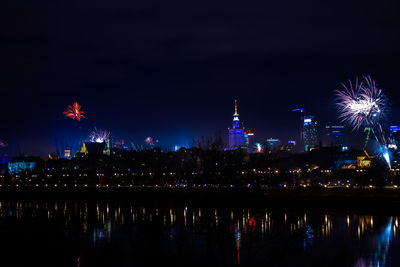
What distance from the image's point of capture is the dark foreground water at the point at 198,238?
17062mm

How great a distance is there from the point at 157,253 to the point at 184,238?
9.60ft

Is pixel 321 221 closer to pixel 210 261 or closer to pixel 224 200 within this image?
pixel 224 200

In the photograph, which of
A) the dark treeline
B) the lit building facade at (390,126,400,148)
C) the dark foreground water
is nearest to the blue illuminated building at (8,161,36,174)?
the dark treeline

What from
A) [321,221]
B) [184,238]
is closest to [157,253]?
[184,238]

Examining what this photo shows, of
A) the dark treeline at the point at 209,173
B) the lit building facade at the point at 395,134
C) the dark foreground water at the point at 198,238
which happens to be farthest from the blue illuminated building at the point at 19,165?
the lit building facade at the point at 395,134

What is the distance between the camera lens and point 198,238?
20453mm

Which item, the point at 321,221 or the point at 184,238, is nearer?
the point at 184,238

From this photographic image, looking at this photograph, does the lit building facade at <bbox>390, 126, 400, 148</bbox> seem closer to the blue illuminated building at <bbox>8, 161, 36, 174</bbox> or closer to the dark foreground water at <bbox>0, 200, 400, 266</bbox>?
the dark foreground water at <bbox>0, 200, 400, 266</bbox>

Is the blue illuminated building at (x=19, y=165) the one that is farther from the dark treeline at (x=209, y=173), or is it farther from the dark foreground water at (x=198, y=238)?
the dark foreground water at (x=198, y=238)

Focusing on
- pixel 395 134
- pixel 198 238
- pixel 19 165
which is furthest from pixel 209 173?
pixel 395 134

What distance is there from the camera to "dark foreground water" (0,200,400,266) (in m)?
17.1

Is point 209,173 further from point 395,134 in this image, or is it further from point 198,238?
point 395,134

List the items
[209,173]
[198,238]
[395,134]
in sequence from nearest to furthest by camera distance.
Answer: [198,238]
[209,173]
[395,134]

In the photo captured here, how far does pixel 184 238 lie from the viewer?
2094cm
